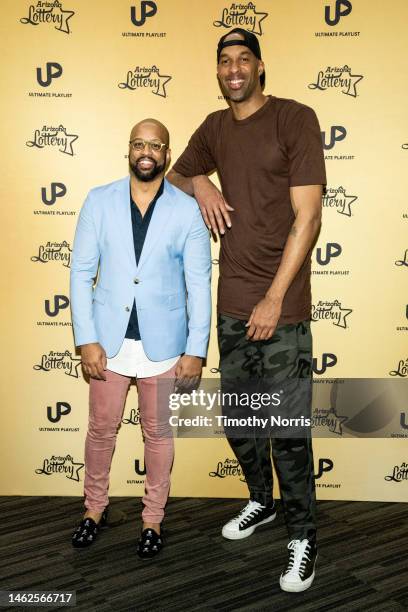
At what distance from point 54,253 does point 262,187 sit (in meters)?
1.22

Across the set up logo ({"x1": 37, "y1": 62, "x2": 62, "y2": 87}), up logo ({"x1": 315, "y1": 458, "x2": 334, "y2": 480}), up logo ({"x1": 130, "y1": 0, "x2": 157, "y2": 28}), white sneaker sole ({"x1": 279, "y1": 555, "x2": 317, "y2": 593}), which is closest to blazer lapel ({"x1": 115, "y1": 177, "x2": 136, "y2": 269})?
up logo ({"x1": 37, "y1": 62, "x2": 62, "y2": 87})

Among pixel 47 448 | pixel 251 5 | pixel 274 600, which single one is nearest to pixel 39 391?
pixel 47 448

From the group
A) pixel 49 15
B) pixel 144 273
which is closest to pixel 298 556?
pixel 144 273

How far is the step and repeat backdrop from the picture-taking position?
301cm

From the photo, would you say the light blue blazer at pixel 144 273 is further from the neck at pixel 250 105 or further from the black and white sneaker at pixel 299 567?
the black and white sneaker at pixel 299 567

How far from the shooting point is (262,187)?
2600 millimetres

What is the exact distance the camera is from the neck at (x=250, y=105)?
2.63m

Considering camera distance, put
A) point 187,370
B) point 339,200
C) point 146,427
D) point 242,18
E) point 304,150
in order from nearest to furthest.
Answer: point 304,150 < point 187,370 < point 146,427 < point 242,18 < point 339,200

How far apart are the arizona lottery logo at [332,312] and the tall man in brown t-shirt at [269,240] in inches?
20.3

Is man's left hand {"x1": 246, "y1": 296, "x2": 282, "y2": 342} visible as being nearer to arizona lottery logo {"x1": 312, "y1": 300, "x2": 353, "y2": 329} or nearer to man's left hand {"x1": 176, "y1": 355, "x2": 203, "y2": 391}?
man's left hand {"x1": 176, "y1": 355, "x2": 203, "y2": 391}

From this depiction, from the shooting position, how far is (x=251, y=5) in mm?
3000

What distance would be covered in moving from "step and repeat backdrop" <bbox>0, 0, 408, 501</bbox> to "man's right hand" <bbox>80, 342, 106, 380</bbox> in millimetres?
627

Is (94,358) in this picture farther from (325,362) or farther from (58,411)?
(325,362)

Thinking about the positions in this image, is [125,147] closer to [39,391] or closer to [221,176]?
[221,176]
